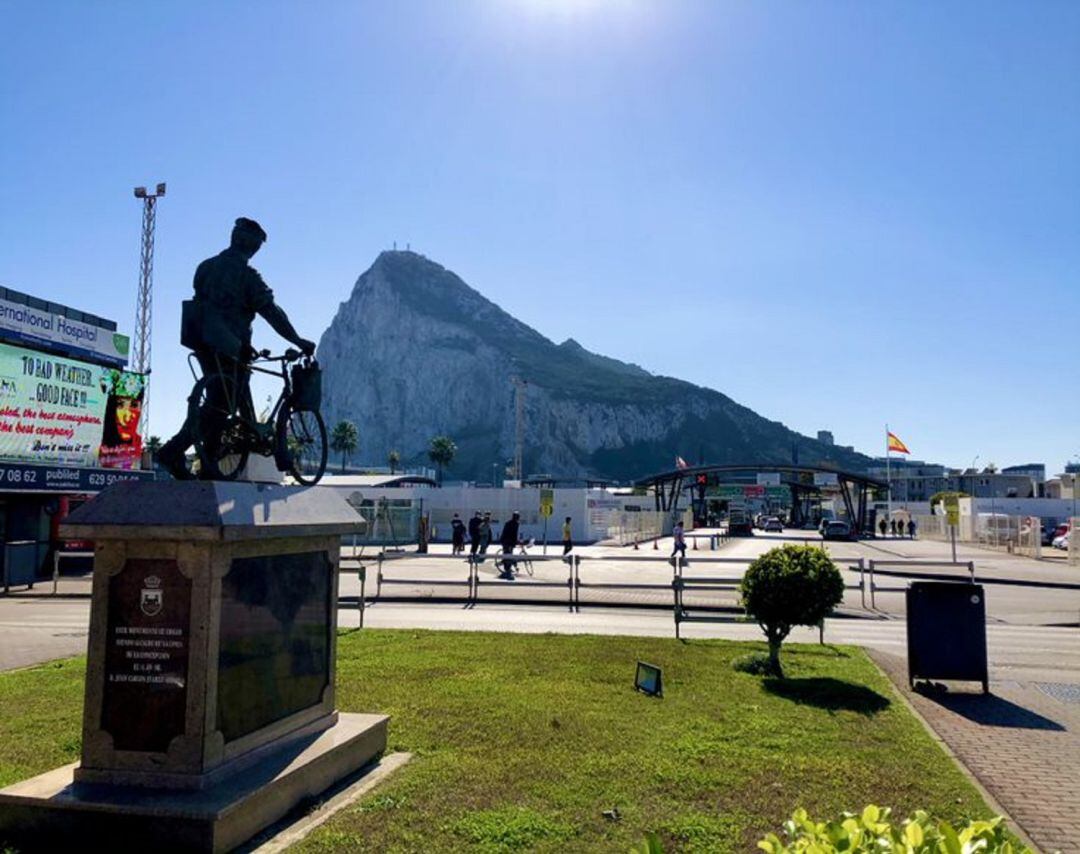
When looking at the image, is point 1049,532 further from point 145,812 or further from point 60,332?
point 145,812

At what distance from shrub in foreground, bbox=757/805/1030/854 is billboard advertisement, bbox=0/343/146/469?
30341 millimetres

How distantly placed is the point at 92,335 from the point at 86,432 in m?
3.70

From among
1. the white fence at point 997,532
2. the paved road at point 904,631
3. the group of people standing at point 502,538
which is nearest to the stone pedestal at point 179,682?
the paved road at point 904,631

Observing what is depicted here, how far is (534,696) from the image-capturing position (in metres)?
8.57

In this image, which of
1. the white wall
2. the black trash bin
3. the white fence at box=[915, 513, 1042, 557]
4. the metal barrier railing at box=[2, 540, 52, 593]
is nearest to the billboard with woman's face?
the metal barrier railing at box=[2, 540, 52, 593]

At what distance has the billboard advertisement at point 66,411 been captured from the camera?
90.1 feet

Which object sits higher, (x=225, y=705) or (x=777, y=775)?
(x=225, y=705)

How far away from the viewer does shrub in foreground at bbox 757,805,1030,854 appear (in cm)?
234

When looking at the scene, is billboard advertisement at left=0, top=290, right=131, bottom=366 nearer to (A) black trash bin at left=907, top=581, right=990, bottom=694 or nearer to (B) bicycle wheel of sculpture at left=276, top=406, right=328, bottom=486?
(B) bicycle wheel of sculpture at left=276, top=406, right=328, bottom=486

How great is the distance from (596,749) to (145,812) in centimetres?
335

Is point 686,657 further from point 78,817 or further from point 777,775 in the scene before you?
point 78,817

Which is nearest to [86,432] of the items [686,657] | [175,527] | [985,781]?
[686,657]

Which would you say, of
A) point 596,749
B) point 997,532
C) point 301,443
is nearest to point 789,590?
point 596,749

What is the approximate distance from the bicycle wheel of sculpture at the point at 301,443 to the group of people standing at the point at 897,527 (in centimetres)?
6419
